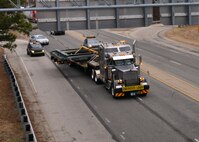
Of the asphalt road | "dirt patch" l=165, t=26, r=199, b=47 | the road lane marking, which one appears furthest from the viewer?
"dirt patch" l=165, t=26, r=199, b=47

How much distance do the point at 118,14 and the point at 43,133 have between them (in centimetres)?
1275

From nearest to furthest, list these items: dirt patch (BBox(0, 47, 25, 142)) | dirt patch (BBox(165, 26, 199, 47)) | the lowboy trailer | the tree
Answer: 1. dirt patch (BBox(0, 47, 25, 142))
2. the lowboy trailer
3. the tree
4. dirt patch (BBox(165, 26, 199, 47))

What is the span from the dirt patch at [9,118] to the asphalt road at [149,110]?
4.10 metres

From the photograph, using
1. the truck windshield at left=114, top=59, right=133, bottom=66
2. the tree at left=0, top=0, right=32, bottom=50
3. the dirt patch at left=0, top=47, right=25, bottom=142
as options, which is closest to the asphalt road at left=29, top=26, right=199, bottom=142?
the truck windshield at left=114, top=59, right=133, bottom=66

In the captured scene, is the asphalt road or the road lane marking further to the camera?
the road lane marking

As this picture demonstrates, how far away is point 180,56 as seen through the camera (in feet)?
149

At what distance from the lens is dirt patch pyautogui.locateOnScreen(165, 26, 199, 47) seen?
61644mm

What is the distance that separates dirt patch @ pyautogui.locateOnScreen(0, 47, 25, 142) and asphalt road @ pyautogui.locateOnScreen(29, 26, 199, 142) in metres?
4.10

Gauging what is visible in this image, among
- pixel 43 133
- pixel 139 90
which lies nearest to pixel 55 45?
pixel 139 90

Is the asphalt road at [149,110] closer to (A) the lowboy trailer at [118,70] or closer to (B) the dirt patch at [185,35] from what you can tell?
(A) the lowboy trailer at [118,70]

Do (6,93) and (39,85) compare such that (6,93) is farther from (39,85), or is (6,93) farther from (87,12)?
(87,12)

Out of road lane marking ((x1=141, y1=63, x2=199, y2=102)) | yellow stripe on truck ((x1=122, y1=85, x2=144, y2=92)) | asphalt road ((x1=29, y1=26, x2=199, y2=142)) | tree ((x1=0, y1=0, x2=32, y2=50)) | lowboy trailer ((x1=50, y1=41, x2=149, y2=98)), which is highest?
tree ((x1=0, y1=0, x2=32, y2=50))

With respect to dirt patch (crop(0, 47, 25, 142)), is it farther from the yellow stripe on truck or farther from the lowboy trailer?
the yellow stripe on truck

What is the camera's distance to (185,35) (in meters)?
67.2
